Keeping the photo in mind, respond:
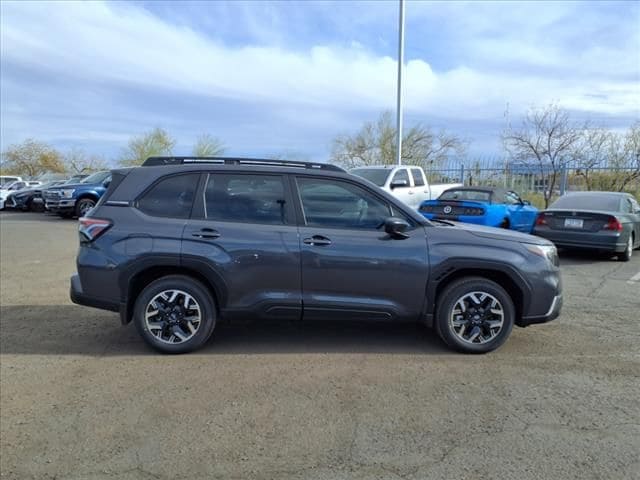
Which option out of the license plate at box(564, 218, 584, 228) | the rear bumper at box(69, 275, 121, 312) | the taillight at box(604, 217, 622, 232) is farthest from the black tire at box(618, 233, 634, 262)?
the rear bumper at box(69, 275, 121, 312)

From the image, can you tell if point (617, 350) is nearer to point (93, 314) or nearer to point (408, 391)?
point (408, 391)

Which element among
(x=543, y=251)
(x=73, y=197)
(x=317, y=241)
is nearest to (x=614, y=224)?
(x=543, y=251)

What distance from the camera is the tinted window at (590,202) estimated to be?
10391 millimetres

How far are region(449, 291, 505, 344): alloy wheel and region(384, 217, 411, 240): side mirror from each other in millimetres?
814

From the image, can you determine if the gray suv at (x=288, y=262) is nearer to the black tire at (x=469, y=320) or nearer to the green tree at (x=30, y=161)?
the black tire at (x=469, y=320)

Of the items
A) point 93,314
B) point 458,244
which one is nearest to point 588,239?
point 458,244

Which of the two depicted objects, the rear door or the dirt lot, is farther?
the rear door

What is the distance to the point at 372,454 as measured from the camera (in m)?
3.13

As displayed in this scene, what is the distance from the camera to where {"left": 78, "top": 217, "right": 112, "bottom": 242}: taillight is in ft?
15.6

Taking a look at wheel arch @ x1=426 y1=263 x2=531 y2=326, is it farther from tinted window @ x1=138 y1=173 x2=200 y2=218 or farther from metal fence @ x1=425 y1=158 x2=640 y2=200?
metal fence @ x1=425 y1=158 x2=640 y2=200

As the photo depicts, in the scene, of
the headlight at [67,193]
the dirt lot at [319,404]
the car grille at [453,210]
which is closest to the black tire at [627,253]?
the car grille at [453,210]

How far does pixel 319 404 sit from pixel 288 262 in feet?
4.50

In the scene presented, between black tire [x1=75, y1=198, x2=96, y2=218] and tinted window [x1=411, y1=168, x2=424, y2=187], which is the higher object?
tinted window [x1=411, y1=168, x2=424, y2=187]

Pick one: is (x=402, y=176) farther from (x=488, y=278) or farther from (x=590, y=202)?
(x=488, y=278)
